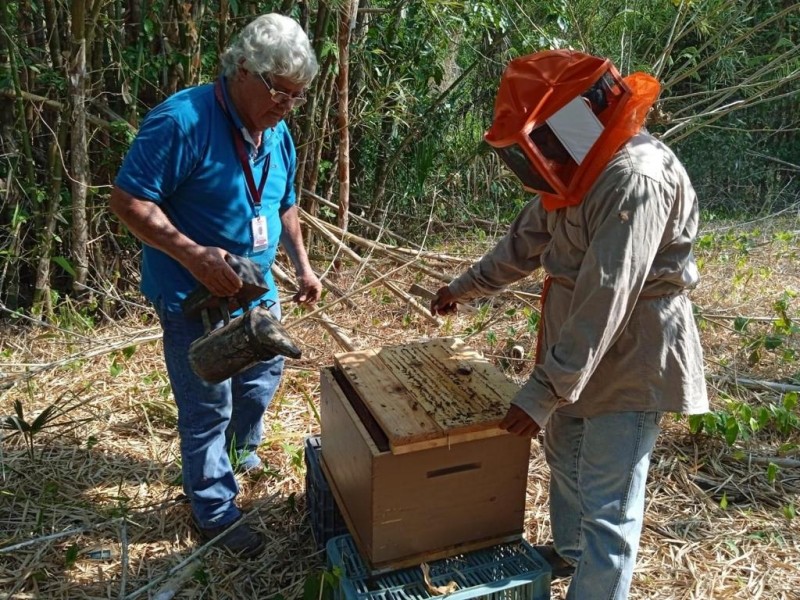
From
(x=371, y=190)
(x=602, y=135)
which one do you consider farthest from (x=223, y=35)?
(x=602, y=135)

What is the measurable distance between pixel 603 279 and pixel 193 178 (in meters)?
1.43

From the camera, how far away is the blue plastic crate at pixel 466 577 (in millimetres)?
1942

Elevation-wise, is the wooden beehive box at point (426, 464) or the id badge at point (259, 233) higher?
the id badge at point (259, 233)

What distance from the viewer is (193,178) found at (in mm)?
2324

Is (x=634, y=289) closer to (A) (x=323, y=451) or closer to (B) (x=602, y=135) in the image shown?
(B) (x=602, y=135)

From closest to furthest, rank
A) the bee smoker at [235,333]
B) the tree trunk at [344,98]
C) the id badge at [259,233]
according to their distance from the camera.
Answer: the bee smoker at [235,333], the id badge at [259,233], the tree trunk at [344,98]

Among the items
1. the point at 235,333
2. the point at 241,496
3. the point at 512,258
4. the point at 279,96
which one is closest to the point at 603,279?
the point at 512,258

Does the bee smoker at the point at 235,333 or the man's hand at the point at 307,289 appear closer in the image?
the bee smoker at the point at 235,333

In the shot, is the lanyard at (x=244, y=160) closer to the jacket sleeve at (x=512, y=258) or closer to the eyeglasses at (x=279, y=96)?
the eyeglasses at (x=279, y=96)

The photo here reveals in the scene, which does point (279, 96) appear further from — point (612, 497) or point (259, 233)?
point (612, 497)

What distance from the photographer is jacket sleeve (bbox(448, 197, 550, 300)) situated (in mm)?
2332

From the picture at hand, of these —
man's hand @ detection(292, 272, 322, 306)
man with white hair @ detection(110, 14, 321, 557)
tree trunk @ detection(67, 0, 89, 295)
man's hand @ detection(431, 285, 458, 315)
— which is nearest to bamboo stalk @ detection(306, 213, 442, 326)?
man's hand @ detection(292, 272, 322, 306)

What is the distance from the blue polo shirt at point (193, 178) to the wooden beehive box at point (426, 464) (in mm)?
704

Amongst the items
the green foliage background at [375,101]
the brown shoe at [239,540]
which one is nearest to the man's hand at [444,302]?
the brown shoe at [239,540]
